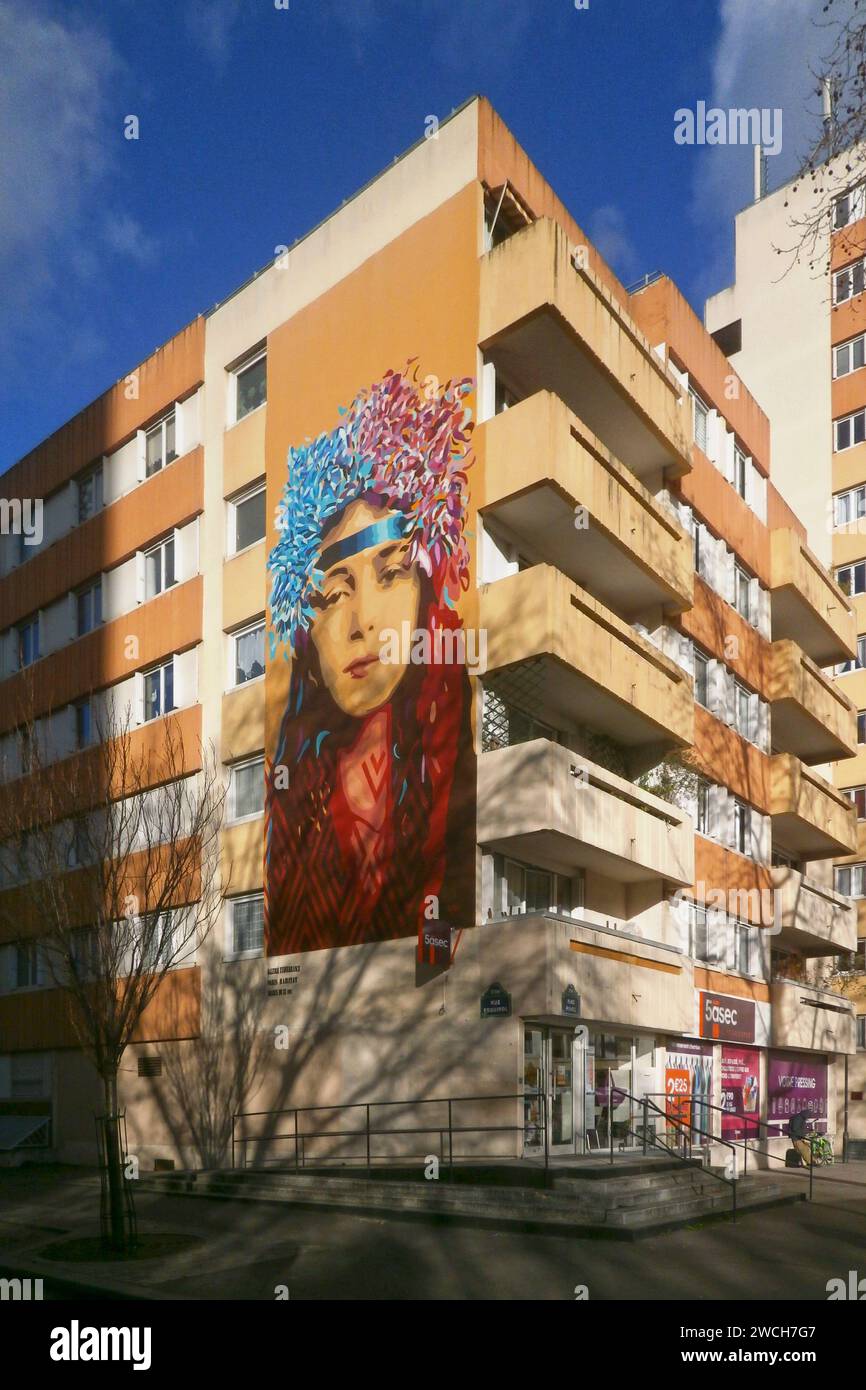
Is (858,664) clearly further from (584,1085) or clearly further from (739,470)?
(584,1085)

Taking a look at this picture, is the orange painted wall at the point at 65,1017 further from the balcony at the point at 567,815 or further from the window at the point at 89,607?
the window at the point at 89,607

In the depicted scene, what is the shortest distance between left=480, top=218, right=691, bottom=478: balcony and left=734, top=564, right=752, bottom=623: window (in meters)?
5.09

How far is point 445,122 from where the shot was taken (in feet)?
79.8

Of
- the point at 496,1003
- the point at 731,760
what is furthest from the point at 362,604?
the point at 731,760

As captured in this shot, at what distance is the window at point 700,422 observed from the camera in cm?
3017

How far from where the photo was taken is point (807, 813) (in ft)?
110

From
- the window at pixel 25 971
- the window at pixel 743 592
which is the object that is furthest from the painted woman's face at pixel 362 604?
the window at pixel 25 971

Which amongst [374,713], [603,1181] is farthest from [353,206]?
[603,1181]

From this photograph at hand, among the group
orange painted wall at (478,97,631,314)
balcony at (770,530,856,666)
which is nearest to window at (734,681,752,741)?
balcony at (770,530,856,666)

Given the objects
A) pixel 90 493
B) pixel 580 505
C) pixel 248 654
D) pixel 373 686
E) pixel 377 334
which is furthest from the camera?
pixel 90 493

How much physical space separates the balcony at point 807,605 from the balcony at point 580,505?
296 inches

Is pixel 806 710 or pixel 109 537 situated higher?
pixel 109 537

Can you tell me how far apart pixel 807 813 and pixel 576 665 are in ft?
45.3

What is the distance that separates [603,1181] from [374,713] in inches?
349
